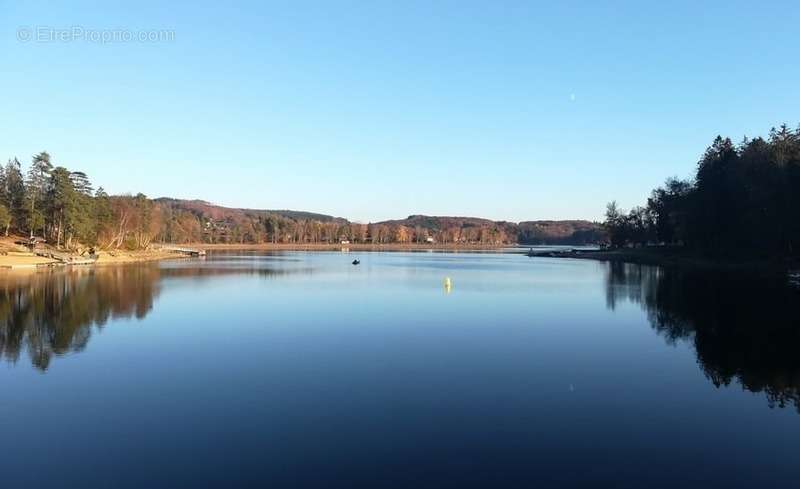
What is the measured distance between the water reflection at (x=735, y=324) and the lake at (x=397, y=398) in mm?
124

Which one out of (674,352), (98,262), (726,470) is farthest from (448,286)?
(98,262)

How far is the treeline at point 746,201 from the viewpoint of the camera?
43375 mm

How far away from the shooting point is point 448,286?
3662 centimetres

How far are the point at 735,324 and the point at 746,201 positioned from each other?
36040 mm

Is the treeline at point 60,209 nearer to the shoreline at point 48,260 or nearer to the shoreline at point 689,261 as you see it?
the shoreline at point 48,260

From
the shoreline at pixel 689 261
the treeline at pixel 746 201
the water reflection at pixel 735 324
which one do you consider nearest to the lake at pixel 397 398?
the water reflection at pixel 735 324

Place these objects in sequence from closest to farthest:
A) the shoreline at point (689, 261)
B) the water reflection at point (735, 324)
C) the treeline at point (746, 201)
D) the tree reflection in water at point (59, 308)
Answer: the water reflection at point (735, 324) → the tree reflection in water at point (59, 308) → the treeline at point (746, 201) → the shoreline at point (689, 261)

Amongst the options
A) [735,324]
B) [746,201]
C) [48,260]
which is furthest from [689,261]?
[48,260]

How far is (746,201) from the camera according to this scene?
51.0 m

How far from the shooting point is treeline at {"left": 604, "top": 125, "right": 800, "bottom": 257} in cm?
4338

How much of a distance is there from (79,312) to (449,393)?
746 inches

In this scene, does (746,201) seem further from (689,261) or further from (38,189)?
(38,189)

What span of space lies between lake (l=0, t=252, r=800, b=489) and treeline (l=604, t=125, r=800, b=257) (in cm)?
2396

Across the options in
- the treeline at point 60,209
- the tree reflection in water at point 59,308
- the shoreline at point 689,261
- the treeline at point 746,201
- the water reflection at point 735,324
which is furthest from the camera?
the treeline at point 60,209
